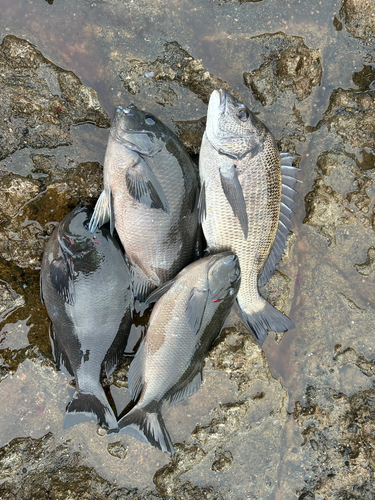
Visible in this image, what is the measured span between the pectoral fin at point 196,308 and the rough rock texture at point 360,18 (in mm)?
3396

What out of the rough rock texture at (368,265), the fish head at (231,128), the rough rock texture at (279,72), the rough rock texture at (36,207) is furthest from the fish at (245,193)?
the rough rock texture at (36,207)

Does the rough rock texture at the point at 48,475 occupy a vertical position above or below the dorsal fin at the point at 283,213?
below

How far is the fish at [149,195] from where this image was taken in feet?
10.2

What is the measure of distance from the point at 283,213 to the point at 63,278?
2.32 metres

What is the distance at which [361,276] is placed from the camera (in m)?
3.88

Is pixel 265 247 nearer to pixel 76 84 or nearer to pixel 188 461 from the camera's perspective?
pixel 188 461

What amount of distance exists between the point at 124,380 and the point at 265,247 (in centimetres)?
202

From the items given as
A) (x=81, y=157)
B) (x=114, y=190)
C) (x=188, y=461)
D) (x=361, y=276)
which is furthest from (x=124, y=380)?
(x=361, y=276)

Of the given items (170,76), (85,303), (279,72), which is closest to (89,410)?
(85,303)

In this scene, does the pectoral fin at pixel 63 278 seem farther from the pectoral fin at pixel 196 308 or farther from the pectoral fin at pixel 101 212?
the pectoral fin at pixel 196 308

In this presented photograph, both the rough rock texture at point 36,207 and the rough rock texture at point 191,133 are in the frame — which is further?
the rough rock texture at point 191,133

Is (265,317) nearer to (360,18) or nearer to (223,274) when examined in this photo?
(223,274)

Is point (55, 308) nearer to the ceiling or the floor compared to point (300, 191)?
nearer to the floor

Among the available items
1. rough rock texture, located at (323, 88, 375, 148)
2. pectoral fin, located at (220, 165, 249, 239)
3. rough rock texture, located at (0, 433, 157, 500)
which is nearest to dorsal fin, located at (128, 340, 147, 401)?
rough rock texture, located at (0, 433, 157, 500)
